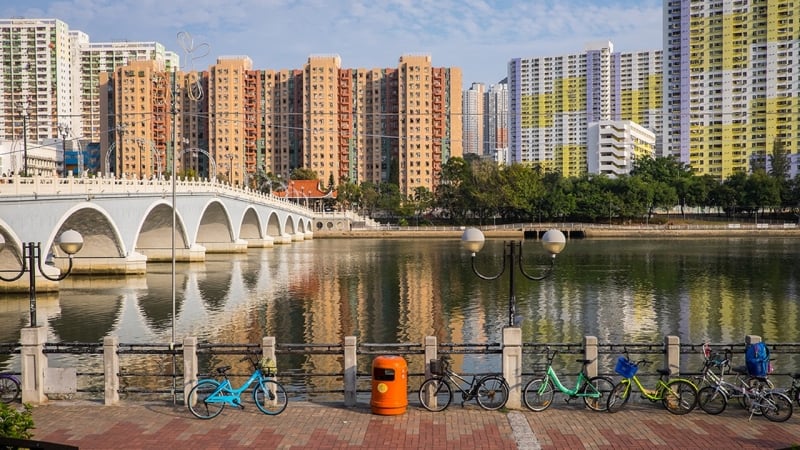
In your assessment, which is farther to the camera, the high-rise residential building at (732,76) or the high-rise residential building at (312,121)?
the high-rise residential building at (312,121)

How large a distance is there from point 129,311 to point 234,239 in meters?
44.0

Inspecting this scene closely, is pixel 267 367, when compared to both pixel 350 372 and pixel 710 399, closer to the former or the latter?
pixel 350 372

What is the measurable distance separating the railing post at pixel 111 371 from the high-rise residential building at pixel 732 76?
160 meters

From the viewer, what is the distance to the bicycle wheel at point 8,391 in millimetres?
14914

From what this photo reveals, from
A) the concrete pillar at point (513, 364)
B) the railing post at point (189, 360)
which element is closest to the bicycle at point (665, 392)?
the concrete pillar at point (513, 364)

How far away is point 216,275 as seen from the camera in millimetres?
57656

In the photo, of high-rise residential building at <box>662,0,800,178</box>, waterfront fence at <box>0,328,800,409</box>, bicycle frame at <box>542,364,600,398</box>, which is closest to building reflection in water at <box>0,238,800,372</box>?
waterfront fence at <box>0,328,800,409</box>

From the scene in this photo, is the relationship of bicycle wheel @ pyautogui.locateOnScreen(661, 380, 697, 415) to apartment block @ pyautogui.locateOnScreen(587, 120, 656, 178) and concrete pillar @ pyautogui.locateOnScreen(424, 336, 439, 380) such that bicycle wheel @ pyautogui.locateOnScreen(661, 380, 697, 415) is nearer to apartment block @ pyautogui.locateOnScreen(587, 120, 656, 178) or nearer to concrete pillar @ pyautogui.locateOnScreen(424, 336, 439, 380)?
concrete pillar @ pyautogui.locateOnScreen(424, 336, 439, 380)

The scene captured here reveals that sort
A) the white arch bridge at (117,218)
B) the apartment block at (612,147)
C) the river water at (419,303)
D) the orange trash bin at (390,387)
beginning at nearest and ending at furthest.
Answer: the orange trash bin at (390,387) < the river water at (419,303) < the white arch bridge at (117,218) < the apartment block at (612,147)

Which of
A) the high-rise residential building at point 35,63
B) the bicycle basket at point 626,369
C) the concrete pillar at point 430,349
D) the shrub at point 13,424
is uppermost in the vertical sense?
the high-rise residential building at point 35,63

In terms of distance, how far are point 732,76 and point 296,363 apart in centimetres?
16341

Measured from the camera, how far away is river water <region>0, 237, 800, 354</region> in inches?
1265

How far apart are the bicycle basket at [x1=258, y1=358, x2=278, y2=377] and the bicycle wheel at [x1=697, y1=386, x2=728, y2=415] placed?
7.94m

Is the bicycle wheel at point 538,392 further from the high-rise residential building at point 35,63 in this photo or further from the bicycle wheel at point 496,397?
the high-rise residential building at point 35,63
